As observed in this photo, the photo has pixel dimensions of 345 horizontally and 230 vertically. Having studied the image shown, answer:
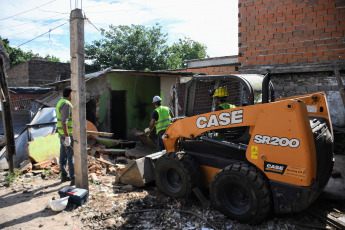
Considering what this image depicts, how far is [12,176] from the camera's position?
6008mm

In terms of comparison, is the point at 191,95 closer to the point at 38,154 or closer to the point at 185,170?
the point at 185,170

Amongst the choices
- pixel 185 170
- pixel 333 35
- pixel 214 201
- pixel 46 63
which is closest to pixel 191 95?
pixel 185 170

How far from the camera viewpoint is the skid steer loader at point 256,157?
3.24m

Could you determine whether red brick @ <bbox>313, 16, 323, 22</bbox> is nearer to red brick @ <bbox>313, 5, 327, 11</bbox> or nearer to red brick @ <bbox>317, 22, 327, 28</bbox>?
red brick @ <bbox>317, 22, 327, 28</bbox>

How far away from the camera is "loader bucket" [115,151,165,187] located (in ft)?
16.7

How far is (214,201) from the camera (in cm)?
389

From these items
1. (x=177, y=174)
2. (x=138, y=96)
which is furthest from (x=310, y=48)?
(x=138, y=96)

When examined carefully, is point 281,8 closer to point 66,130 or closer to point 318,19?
point 318,19

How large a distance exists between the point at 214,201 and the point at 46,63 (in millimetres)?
29689

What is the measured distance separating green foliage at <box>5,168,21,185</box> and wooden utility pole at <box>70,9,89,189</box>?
2.00m

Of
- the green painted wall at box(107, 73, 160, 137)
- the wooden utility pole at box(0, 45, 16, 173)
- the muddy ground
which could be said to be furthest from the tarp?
the green painted wall at box(107, 73, 160, 137)

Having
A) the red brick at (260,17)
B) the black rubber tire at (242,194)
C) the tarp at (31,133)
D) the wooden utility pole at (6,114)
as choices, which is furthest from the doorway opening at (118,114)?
the black rubber tire at (242,194)

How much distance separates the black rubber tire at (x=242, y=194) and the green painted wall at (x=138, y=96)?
345 inches

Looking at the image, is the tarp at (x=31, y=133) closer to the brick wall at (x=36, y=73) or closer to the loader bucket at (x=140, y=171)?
the loader bucket at (x=140, y=171)
